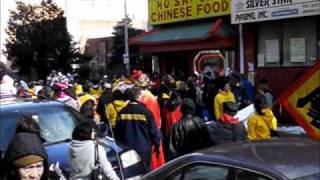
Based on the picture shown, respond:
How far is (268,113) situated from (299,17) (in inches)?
409

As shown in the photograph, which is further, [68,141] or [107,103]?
[107,103]

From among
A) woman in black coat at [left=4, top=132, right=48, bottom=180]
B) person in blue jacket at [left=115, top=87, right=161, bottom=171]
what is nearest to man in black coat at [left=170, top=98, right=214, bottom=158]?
person in blue jacket at [left=115, top=87, right=161, bottom=171]

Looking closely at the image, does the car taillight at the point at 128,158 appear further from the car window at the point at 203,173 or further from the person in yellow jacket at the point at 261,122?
the car window at the point at 203,173

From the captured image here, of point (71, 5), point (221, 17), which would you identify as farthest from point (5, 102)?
point (71, 5)

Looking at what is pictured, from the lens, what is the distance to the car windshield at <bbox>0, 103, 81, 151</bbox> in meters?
7.88

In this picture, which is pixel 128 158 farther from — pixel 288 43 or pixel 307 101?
pixel 288 43

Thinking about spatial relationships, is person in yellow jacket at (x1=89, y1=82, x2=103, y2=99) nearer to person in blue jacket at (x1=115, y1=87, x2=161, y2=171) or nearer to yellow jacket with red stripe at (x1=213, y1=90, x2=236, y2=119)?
yellow jacket with red stripe at (x1=213, y1=90, x2=236, y2=119)

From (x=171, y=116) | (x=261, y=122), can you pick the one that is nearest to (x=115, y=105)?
(x=171, y=116)

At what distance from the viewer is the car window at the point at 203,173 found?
4294 mm

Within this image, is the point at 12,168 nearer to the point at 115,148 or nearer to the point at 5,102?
the point at 115,148

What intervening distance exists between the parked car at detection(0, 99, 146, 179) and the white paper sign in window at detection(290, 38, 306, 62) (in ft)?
36.1

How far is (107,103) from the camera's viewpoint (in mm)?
11297

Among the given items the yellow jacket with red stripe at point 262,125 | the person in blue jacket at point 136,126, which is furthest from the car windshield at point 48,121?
→ the yellow jacket with red stripe at point 262,125

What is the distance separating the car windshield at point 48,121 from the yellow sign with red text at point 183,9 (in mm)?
12899
